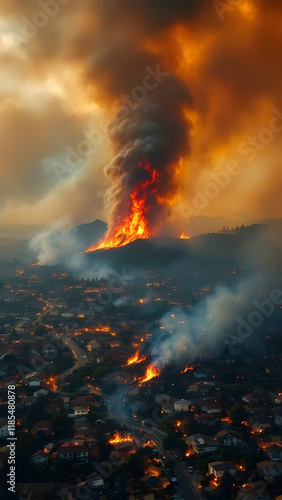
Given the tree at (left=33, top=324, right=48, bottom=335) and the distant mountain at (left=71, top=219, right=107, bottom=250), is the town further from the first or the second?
the distant mountain at (left=71, top=219, right=107, bottom=250)

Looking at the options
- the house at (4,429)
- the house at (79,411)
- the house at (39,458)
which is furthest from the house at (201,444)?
the house at (4,429)

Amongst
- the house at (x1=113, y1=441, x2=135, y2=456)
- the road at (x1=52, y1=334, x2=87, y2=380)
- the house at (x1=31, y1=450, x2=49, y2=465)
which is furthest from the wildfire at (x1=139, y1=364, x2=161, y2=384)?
the house at (x1=31, y1=450, x2=49, y2=465)

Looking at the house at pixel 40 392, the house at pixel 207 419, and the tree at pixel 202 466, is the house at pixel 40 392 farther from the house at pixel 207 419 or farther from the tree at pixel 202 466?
the tree at pixel 202 466

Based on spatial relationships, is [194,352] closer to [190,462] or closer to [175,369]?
[175,369]

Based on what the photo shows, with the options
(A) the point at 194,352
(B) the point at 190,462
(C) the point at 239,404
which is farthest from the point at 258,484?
(A) the point at 194,352

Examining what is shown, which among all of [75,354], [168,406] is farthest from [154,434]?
[75,354]

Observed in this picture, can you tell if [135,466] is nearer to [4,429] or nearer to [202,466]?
[202,466]
